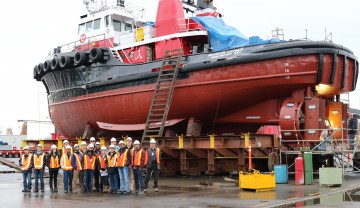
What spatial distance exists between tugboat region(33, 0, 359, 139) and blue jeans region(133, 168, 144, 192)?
18.0ft

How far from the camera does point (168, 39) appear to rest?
1783cm

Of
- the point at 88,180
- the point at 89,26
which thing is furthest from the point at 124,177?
the point at 89,26

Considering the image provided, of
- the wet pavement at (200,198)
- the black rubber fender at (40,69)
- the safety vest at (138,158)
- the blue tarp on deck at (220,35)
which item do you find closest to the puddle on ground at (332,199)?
the wet pavement at (200,198)

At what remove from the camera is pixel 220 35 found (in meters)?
17.2

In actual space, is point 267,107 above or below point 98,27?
below

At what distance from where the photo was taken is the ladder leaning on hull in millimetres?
16453

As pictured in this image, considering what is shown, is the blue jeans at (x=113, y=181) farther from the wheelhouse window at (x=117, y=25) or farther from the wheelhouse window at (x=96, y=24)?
the wheelhouse window at (x=96, y=24)

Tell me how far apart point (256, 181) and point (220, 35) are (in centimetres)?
732

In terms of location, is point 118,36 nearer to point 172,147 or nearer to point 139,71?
point 139,71

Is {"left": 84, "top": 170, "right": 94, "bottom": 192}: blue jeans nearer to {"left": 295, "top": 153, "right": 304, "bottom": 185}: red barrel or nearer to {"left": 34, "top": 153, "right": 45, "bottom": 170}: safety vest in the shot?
{"left": 34, "top": 153, "right": 45, "bottom": 170}: safety vest

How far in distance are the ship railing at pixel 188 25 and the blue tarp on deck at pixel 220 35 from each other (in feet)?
0.52

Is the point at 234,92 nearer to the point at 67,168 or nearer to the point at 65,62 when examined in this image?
the point at 67,168

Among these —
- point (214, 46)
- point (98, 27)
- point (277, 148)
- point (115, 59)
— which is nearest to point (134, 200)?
point (277, 148)

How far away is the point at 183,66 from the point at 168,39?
1606 millimetres
